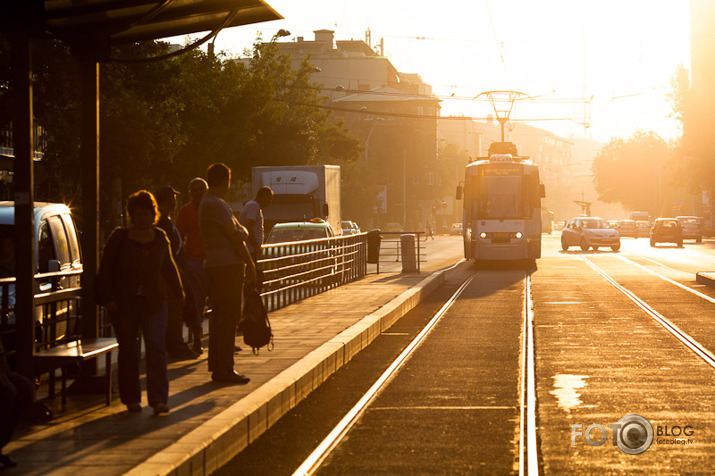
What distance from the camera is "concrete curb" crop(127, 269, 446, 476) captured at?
6102 millimetres

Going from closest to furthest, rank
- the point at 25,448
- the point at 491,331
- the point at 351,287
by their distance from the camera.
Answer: the point at 25,448, the point at 491,331, the point at 351,287

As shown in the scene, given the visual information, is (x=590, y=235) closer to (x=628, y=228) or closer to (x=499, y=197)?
(x=499, y=197)

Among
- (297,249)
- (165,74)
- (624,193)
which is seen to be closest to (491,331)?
(297,249)

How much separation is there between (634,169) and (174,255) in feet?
388

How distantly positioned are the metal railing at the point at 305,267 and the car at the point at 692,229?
5026 centimetres

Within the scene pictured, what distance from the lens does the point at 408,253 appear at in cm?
2828

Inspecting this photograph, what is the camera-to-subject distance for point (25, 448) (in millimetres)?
6523

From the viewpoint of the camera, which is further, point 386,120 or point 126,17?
point 386,120

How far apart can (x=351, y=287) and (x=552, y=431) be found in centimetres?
1469

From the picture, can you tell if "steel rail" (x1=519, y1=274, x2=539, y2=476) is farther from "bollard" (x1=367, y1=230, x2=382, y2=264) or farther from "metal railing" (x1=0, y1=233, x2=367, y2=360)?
"bollard" (x1=367, y1=230, x2=382, y2=264)

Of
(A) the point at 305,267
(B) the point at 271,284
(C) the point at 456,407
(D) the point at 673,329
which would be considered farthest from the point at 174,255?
(A) the point at 305,267

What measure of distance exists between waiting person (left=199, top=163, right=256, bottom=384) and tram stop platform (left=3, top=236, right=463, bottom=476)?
0.24 meters

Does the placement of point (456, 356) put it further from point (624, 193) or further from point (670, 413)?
point (624, 193)

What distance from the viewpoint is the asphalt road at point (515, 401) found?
22.6ft
